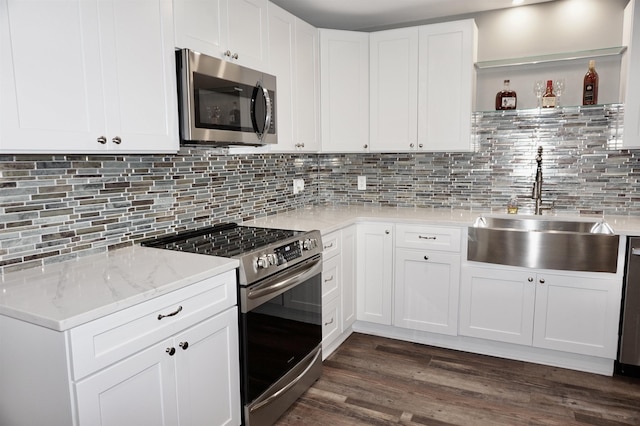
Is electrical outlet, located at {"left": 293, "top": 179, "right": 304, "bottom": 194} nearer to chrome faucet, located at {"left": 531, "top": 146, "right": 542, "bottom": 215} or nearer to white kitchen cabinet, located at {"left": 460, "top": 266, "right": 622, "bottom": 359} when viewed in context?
white kitchen cabinet, located at {"left": 460, "top": 266, "right": 622, "bottom": 359}

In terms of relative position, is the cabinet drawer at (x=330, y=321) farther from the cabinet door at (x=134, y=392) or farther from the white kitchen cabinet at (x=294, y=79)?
the cabinet door at (x=134, y=392)

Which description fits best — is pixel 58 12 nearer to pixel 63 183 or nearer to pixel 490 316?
pixel 63 183

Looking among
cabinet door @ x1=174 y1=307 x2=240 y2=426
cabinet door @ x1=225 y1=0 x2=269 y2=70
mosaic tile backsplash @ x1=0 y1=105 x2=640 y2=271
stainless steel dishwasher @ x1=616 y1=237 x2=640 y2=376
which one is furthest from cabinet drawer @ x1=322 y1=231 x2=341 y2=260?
stainless steel dishwasher @ x1=616 y1=237 x2=640 y2=376

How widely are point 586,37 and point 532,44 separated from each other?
33 centimetres

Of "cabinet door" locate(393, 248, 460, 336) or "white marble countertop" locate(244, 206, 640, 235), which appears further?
"cabinet door" locate(393, 248, 460, 336)

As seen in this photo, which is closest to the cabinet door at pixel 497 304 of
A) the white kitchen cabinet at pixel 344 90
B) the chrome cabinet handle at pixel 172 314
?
the white kitchen cabinet at pixel 344 90

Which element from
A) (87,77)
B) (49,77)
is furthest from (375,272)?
(49,77)

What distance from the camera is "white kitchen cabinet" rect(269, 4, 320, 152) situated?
2.69 m

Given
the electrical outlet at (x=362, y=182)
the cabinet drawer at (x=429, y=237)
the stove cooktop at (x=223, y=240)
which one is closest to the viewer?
the stove cooktop at (x=223, y=240)

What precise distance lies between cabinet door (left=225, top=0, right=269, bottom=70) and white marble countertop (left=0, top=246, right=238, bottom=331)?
1.12m

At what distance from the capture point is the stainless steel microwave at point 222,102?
6.37ft

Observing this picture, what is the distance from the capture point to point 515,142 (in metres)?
3.19

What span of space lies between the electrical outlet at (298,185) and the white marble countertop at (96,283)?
5.22 ft

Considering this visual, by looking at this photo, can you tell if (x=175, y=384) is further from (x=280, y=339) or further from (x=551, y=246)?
(x=551, y=246)
